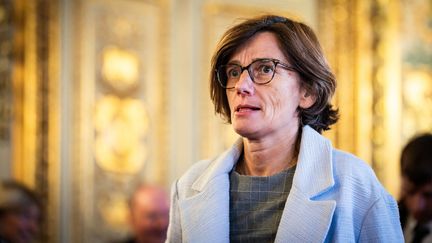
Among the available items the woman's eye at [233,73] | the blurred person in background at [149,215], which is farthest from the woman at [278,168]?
the blurred person in background at [149,215]

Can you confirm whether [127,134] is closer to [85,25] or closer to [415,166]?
[85,25]

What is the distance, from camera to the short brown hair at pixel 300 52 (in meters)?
1.86

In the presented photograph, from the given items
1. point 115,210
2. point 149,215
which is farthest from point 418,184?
point 115,210

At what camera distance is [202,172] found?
2016 mm

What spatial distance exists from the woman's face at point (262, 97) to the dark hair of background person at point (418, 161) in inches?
30.1

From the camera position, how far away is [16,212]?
3.29 metres

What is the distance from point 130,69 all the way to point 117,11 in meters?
0.41

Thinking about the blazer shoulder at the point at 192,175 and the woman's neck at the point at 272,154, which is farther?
the blazer shoulder at the point at 192,175

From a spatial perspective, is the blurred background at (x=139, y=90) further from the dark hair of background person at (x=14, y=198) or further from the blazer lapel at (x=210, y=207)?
the blazer lapel at (x=210, y=207)

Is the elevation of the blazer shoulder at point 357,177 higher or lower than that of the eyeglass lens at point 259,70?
lower

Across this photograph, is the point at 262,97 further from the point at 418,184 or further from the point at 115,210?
the point at 115,210

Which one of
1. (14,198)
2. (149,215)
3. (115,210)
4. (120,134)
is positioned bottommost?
(115,210)

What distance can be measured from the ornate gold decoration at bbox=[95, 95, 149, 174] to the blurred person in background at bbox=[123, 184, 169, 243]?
86 cm

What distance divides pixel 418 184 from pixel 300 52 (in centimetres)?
90
